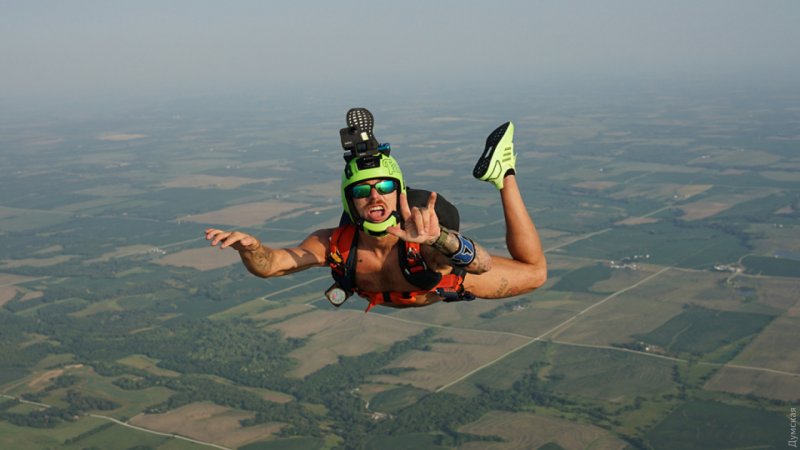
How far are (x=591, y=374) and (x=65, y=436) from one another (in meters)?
58.5

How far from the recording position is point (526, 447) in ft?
280

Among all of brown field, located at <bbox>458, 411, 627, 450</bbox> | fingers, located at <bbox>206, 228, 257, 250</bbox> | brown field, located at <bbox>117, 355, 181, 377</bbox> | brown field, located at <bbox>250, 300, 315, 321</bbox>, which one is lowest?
brown field, located at <bbox>458, 411, 627, 450</bbox>

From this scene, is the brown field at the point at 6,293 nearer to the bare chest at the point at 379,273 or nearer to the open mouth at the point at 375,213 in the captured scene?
the bare chest at the point at 379,273

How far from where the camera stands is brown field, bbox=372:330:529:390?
102938mm

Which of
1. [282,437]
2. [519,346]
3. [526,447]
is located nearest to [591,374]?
[519,346]

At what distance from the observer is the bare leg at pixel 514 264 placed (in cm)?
1083

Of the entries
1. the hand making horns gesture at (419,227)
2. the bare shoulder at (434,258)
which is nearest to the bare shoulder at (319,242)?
the bare shoulder at (434,258)

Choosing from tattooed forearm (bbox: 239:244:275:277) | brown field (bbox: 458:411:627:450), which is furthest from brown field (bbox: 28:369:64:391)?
tattooed forearm (bbox: 239:244:275:277)

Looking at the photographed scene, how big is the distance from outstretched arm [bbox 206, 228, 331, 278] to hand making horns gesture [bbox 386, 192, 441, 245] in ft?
6.65

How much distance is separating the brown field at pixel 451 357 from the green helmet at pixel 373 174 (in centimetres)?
9157

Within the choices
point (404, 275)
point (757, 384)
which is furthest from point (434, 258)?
point (757, 384)

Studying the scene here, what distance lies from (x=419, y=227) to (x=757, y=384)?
314 feet

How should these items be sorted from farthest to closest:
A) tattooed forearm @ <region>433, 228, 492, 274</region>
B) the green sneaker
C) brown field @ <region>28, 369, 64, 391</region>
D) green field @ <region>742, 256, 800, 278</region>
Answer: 1. green field @ <region>742, 256, 800, 278</region>
2. brown field @ <region>28, 369, 64, 391</region>
3. the green sneaker
4. tattooed forearm @ <region>433, 228, 492, 274</region>

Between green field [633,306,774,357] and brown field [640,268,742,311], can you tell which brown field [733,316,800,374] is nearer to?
green field [633,306,774,357]
